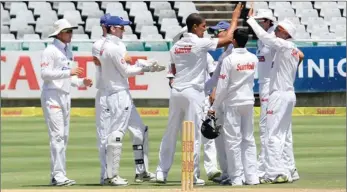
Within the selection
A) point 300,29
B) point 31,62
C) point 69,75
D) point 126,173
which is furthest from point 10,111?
point 69,75

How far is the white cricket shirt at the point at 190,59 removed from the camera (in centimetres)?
1402

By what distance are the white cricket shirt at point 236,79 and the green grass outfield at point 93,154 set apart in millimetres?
1053

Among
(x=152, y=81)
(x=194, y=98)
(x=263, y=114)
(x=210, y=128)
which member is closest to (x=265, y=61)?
(x=263, y=114)

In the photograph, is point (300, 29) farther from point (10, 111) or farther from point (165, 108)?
point (10, 111)

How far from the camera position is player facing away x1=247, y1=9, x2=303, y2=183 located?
561 inches

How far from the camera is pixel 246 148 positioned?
14.2 m

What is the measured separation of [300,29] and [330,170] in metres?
13.7

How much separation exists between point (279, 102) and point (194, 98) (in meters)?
1.05

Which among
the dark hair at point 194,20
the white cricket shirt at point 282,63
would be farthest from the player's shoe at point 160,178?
the dark hair at point 194,20

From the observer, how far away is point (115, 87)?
14375 mm

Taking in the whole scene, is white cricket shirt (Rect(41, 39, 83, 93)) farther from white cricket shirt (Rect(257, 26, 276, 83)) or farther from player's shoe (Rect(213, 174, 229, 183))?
white cricket shirt (Rect(257, 26, 276, 83))

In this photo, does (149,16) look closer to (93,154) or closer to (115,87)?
(93,154)

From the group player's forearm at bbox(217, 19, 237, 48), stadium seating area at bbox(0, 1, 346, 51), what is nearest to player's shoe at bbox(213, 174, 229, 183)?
player's forearm at bbox(217, 19, 237, 48)

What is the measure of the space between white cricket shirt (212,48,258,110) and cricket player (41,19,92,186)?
67.3 inches
